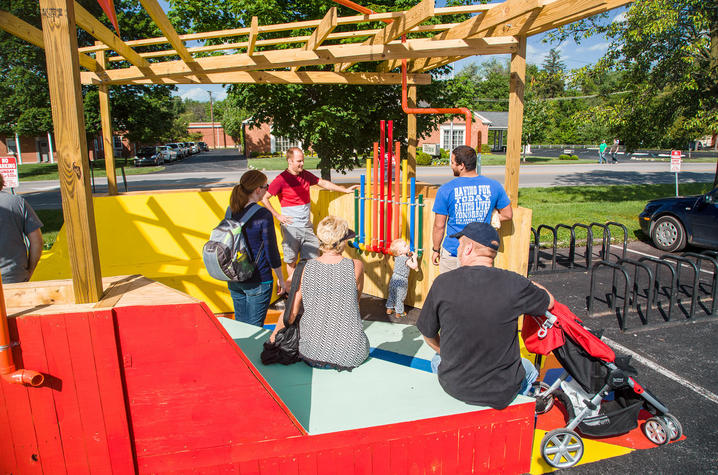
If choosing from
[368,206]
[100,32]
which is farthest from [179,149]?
[100,32]

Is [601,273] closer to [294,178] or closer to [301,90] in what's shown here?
[294,178]

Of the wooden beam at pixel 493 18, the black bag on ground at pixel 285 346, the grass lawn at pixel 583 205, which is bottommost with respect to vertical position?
the grass lawn at pixel 583 205

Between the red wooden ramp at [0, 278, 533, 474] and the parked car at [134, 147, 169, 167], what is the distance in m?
43.4

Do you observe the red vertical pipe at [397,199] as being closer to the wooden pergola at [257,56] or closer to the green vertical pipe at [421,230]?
the green vertical pipe at [421,230]

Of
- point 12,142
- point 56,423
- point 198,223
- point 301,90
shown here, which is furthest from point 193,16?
point 12,142

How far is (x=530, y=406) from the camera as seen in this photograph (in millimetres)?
2979

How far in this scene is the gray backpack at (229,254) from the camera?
12.7ft

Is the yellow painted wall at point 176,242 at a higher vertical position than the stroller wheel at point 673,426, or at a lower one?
higher

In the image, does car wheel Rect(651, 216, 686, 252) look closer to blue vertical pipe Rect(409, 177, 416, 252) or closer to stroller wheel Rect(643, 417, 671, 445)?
blue vertical pipe Rect(409, 177, 416, 252)

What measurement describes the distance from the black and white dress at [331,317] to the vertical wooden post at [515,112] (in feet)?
9.84

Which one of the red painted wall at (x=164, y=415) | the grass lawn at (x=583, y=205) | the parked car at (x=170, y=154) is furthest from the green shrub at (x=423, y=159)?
the red painted wall at (x=164, y=415)

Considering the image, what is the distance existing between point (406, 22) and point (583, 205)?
1241 centimetres

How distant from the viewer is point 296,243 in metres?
6.59

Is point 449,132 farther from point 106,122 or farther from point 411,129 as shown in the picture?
point 106,122
